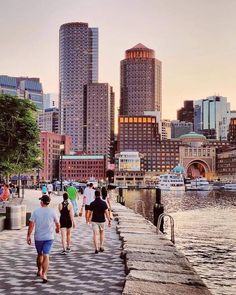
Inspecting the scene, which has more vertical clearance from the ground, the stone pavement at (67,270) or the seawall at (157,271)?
the seawall at (157,271)

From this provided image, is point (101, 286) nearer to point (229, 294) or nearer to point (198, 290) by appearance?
point (198, 290)

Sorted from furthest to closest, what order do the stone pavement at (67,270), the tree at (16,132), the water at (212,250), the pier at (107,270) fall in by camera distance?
1. the tree at (16,132)
2. the water at (212,250)
3. the stone pavement at (67,270)
4. the pier at (107,270)

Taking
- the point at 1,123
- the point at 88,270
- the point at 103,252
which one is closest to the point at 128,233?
the point at 103,252

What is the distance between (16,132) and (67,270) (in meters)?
38.5

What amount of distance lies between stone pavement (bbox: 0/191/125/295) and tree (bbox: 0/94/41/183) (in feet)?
93.8

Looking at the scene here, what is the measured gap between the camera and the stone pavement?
1432cm

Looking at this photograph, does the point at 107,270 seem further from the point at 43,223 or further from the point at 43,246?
the point at 43,223

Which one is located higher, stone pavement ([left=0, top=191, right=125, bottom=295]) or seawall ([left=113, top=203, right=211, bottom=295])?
seawall ([left=113, top=203, right=211, bottom=295])

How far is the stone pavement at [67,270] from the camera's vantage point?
14.3 metres

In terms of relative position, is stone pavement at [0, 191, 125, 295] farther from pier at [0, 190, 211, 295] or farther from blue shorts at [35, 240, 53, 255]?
blue shorts at [35, 240, 53, 255]

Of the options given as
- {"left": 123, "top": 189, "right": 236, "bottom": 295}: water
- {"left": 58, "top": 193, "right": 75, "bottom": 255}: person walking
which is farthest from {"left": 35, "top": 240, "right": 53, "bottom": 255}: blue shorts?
{"left": 123, "top": 189, "right": 236, "bottom": 295}: water

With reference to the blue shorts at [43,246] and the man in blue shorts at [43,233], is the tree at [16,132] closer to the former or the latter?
the man in blue shorts at [43,233]

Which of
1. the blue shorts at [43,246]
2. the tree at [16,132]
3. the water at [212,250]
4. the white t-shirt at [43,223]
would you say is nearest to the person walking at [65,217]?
the white t-shirt at [43,223]

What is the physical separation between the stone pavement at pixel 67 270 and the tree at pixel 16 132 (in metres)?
28.6
